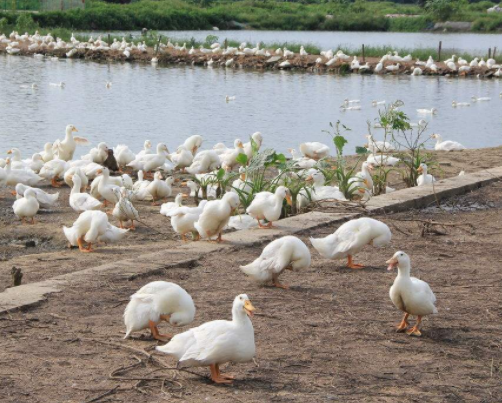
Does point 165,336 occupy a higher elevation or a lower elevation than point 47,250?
higher

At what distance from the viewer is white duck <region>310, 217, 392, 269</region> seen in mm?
7215

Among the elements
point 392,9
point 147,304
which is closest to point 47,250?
point 147,304

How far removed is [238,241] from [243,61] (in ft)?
128

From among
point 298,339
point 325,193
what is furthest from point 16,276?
point 325,193

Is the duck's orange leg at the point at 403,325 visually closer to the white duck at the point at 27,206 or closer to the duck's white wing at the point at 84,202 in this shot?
the duck's white wing at the point at 84,202

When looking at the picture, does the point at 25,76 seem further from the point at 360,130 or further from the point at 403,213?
the point at 403,213

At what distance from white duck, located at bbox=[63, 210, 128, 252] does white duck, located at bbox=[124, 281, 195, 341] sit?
369 centimetres

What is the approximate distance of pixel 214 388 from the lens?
4758 millimetres

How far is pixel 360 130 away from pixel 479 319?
784 inches

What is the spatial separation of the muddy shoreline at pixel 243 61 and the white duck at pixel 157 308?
38.8 m

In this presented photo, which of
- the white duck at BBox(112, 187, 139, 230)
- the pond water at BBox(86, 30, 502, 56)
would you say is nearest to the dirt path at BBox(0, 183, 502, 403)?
the white duck at BBox(112, 187, 139, 230)

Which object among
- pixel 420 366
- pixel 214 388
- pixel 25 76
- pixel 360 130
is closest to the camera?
pixel 214 388

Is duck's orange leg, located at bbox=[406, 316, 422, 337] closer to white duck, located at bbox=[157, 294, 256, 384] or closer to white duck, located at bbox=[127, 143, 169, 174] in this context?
white duck, located at bbox=[157, 294, 256, 384]

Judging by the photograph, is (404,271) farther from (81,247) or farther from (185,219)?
(81,247)
